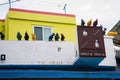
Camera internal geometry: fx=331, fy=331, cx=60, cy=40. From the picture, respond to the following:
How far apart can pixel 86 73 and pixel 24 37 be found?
3813 millimetres

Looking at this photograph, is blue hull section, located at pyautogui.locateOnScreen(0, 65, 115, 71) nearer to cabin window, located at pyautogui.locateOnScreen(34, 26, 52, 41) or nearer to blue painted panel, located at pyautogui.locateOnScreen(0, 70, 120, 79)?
blue painted panel, located at pyautogui.locateOnScreen(0, 70, 120, 79)

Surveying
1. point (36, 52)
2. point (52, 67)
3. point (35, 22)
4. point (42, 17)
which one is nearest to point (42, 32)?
point (35, 22)

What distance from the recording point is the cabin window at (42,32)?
60.2ft

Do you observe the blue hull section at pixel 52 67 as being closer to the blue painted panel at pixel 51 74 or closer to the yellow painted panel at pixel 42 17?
the blue painted panel at pixel 51 74

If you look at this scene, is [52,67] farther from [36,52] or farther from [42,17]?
[42,17]

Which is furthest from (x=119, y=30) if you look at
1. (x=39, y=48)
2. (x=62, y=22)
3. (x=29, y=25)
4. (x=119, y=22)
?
(x=39, y=48)

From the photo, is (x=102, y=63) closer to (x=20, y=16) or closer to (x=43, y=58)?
(x=43, y=58)

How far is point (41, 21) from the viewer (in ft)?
61.7

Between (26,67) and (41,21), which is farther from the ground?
(41,21)

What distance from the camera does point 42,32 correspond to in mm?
18453

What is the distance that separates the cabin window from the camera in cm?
1835

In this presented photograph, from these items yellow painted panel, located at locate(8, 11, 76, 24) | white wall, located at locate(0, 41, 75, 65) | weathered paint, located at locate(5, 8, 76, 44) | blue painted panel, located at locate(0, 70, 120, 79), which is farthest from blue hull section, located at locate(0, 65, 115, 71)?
yellow painted panel, located at locate(8, 11, 76, 24)

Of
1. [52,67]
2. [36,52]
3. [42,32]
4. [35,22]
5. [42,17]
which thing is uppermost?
[42,17]

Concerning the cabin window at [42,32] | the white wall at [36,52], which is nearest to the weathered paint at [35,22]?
the cabin window at [42,32]
